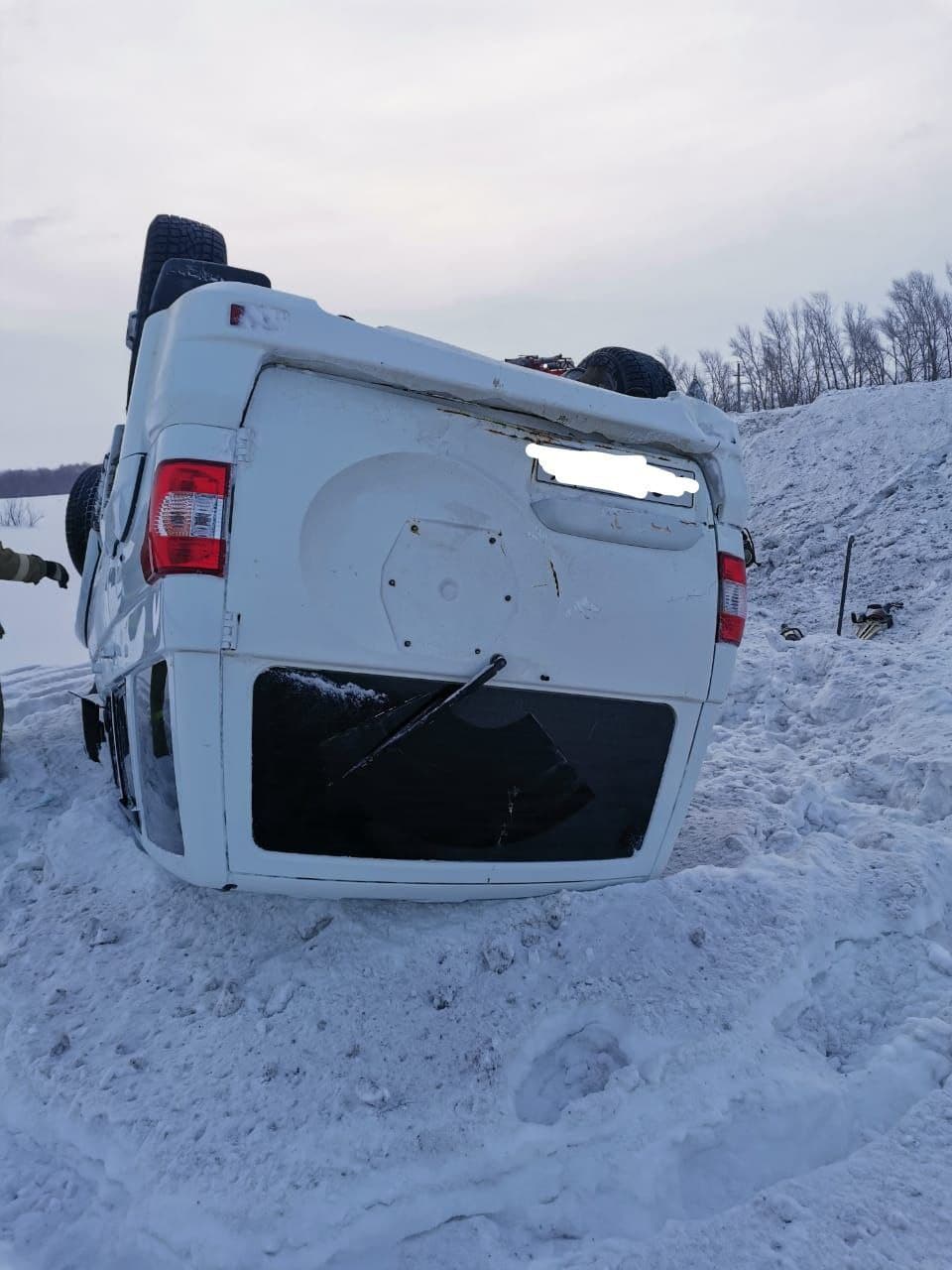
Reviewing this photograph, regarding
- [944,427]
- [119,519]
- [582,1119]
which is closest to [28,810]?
[119,519]

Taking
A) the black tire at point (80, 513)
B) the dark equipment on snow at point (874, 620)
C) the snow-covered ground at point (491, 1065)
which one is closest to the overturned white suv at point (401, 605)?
the snow-covered ground at point (491, 1065)

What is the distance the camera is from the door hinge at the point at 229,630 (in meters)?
2.08

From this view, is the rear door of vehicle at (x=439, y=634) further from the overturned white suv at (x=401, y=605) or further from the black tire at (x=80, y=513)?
the black tire at (x=80, y=513)

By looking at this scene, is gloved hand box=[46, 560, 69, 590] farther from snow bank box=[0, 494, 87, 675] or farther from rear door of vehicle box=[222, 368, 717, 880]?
rear door of vehicle box=[222, 368, 717, 880]

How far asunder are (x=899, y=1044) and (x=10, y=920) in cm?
302

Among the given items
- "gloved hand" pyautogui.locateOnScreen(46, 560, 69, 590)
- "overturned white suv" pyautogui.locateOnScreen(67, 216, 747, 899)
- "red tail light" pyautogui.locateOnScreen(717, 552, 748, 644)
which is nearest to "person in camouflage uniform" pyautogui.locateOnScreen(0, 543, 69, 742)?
"gloved hand" pyautogui.locateOnScreen(46, 560, 69, 590)

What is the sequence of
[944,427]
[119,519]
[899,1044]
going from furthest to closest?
[944,427] → [119,519] → [899,1044]

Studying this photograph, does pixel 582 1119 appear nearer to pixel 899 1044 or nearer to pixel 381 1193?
pixel 381 1193

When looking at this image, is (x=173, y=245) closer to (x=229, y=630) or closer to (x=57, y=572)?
(x=229, y=630)

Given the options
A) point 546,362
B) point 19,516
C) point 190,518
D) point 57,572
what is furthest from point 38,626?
point 19,516

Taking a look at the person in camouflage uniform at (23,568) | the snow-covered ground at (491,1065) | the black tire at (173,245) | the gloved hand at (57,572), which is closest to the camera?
the snow-covered ground at (491,1065)

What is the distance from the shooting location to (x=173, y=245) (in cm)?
343

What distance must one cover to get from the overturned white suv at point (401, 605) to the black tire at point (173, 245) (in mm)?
837

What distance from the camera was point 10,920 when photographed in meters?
3.00
